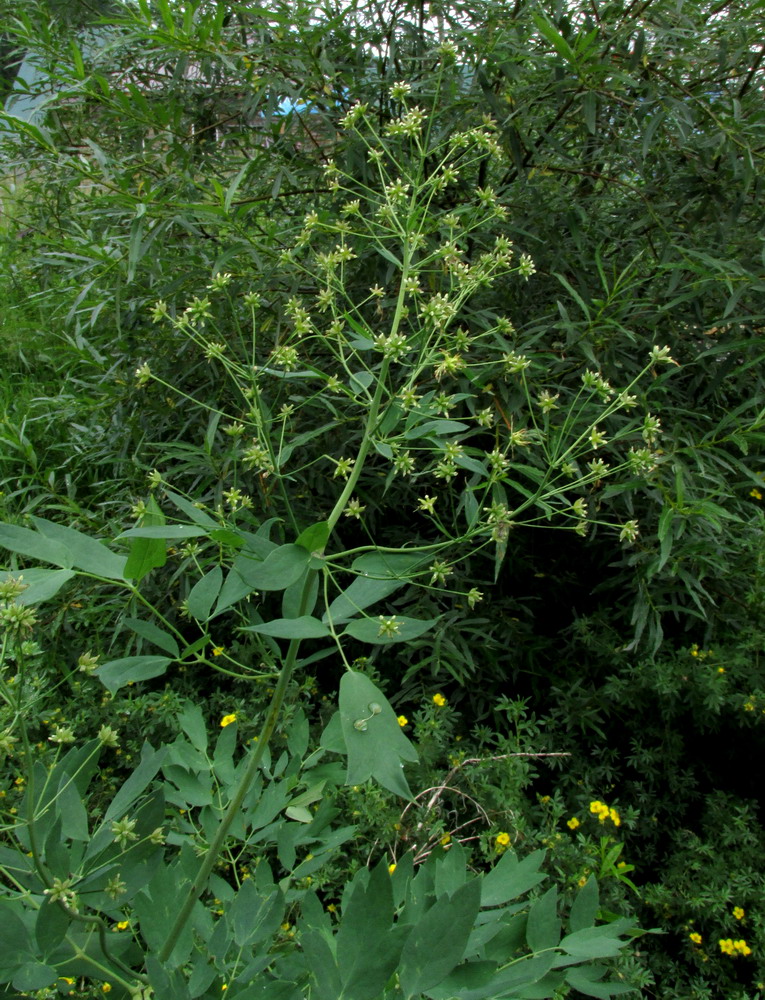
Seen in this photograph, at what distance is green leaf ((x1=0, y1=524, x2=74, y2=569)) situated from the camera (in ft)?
2.09

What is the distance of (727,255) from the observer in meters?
1.69

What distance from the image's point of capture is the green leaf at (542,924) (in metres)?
0.80

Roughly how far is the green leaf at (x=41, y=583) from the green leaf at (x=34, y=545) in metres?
0.01

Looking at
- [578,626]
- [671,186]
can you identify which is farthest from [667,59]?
[578,626]

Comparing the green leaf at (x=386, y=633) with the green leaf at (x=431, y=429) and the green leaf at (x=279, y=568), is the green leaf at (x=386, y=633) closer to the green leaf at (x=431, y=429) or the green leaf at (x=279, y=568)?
the green leaf at (x=279, y=568)

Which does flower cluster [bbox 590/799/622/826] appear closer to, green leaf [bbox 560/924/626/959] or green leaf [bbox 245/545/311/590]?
green leaf [bbox 560/924/626/959]

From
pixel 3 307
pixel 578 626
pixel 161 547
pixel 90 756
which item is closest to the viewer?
pixel 161 547

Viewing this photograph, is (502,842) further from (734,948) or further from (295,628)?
(295,628)

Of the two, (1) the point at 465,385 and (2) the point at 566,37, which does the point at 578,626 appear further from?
(2) the point at 566,37

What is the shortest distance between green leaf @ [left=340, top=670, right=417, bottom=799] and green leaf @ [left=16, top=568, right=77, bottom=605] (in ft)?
0.83

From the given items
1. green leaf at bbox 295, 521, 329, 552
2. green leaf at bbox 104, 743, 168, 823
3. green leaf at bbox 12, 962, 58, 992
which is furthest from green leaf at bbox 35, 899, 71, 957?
green leaf at bbox 295, 521, 329, 552

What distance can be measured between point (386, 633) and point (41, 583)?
0.96 ft

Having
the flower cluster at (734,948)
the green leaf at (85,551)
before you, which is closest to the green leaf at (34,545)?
the green leaf at (85,551)

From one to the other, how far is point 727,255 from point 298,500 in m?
1.06
